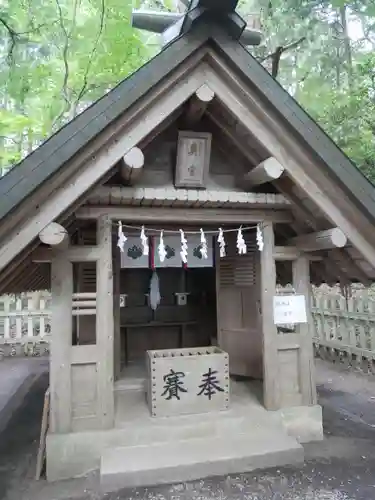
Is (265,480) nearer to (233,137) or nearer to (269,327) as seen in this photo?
(269,327)

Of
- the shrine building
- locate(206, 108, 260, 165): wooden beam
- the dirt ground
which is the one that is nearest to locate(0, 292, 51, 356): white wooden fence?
the dirt ground

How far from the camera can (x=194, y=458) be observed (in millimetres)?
4598

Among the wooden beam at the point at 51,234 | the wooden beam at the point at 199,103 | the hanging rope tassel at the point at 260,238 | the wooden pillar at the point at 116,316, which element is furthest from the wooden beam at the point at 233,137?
the wooden pillar at the point at 116,316

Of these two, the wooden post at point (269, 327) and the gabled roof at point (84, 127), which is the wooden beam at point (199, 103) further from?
the wooden post at point (269, 327)

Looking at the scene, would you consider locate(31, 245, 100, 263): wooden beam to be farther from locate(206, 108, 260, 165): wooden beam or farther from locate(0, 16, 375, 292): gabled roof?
locate(206, 108, 260, 165): wooden beam

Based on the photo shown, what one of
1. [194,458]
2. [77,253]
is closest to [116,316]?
[77,253]

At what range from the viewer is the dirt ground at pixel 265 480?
4.25m

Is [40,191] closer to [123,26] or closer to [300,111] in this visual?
[300,111]

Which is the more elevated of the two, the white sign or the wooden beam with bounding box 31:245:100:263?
the wooden beam with bounding box 31:245:100:263

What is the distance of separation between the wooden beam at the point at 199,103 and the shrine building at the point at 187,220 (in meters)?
0.03

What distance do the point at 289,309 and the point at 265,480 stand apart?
222 centimetres

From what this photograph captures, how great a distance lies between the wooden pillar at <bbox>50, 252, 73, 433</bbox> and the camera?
479 centimetres

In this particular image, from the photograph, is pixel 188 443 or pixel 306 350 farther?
pixel 306 350

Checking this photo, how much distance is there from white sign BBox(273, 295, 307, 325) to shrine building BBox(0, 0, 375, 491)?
2 centimetres
